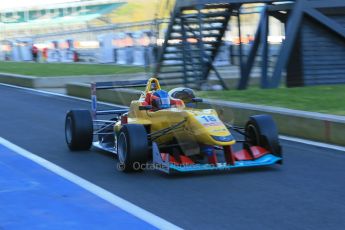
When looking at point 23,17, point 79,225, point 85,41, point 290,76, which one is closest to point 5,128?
point 79,225

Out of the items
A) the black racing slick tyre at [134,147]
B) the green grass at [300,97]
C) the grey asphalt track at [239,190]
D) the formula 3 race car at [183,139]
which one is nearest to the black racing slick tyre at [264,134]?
the formula 3 race car at [183,139]

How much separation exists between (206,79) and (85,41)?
1382 inches

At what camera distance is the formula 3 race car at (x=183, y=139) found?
780 cm

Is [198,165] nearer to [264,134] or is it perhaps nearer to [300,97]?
[264,134]

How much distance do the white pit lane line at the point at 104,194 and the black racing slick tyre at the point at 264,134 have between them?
235 cm

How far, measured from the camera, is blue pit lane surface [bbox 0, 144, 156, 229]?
5.87 metres

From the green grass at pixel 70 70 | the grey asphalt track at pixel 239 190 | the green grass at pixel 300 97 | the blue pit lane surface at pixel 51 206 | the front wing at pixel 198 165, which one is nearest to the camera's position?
the blue pit lane surface at pixel 51 206

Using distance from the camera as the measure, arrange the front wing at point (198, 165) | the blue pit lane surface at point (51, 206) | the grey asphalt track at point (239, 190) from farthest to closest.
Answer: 1. the front wing at point (198, 165)
2. the grey asphalt track at point (239, 190)
3. the blue pit lane surface at point (51, 206)

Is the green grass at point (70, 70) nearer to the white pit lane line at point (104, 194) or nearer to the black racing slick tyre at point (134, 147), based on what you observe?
the white pit lane line at point (104, 194)

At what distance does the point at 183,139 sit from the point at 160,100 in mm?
885

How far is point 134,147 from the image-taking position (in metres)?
7.81

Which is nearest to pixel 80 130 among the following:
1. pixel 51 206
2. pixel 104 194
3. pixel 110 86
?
pixel 110 86

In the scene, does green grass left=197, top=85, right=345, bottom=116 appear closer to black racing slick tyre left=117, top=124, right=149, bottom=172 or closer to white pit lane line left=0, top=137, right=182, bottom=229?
black racing slick tyre left=117, top=124, right=149, bottom=172

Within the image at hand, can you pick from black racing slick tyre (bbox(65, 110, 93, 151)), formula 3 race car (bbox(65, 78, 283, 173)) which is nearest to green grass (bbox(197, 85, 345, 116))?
formula 3 race car (bbox(65, 78, 283, 173))
